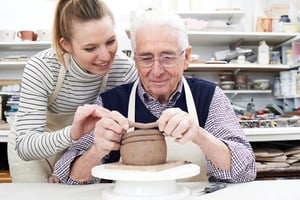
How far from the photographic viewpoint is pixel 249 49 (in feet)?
11.8

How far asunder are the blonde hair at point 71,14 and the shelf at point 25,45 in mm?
1878

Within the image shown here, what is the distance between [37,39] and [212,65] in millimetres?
1578

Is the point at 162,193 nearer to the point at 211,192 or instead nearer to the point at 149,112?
the point at 211,192

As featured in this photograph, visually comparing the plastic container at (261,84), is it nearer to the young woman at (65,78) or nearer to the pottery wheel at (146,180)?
the young woman at (65,78)

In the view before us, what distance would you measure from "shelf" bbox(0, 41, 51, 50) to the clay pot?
8.09 ft

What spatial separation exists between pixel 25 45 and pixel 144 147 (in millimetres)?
2717

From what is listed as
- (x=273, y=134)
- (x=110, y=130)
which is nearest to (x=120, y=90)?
(x=110, y=130)

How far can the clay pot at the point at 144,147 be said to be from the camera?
1.00 meters

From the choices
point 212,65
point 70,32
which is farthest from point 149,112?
point 212,65

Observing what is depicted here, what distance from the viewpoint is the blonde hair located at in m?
1.37

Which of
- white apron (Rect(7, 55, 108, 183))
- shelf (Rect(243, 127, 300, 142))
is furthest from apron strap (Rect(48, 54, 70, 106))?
shelf (Rect(243, 127, 300, 142))

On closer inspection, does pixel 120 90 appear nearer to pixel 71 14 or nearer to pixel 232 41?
pixel 71 14

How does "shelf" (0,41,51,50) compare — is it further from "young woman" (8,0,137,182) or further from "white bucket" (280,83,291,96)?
"white bucket" (280,83,291,96)

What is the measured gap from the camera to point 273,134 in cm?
224
